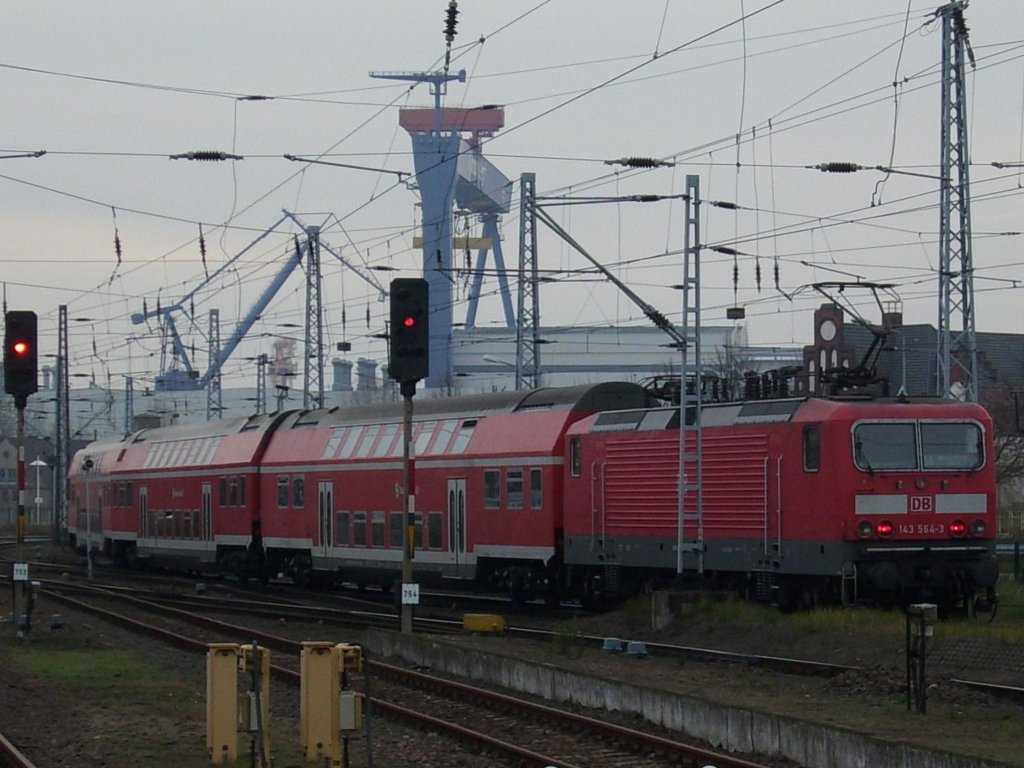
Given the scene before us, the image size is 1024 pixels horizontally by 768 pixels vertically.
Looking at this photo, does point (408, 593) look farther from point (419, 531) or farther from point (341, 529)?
point (341, 529)

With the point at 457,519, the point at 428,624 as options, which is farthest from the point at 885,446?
the point at 457,519

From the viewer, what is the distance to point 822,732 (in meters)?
14.0

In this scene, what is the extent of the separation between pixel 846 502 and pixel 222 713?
1238cm

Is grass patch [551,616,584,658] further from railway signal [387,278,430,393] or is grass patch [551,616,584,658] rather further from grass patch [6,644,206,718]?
grass patch [6,644,206,718]

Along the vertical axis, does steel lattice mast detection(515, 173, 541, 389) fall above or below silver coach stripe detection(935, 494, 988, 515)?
above

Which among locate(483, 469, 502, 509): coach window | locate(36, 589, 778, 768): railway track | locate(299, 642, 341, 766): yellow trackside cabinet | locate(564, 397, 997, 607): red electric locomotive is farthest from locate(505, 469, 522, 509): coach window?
locate(299, 642, 341, 766): yellow trackside cabinet

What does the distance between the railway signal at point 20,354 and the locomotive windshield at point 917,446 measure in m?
13.7

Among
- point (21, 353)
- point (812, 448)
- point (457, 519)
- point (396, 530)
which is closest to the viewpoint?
point (812, 448)

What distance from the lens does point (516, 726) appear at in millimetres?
17984

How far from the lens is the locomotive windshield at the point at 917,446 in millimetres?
25422

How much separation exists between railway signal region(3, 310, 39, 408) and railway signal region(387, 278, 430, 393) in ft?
25.1

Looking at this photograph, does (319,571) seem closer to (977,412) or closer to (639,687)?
(977,412)

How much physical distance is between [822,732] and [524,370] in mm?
28143

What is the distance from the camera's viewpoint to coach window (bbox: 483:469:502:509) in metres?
33.1
